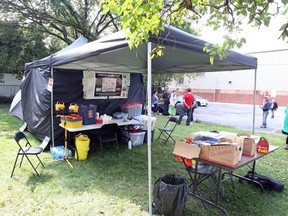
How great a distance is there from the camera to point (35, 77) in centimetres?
566

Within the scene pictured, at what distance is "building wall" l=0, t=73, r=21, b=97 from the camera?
52.1ft

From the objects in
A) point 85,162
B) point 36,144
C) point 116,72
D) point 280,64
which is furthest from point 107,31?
point 280,64

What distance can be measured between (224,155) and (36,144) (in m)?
4.57

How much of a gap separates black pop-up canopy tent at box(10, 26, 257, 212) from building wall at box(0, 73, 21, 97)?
11.4 m

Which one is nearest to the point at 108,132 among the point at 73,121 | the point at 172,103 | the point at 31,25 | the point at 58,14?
the point at 73,121

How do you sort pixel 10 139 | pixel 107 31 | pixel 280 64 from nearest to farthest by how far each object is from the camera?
pixel 10 139, pixel 107 31, pixel 280 64

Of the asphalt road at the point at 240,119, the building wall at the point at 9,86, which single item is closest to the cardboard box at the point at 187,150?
the asphalt road at the point at 240,119

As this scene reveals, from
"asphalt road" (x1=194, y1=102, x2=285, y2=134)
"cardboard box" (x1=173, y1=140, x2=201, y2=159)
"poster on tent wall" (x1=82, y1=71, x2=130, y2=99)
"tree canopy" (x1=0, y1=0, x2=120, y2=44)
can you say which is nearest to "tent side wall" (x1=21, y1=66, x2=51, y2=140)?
"poster on tent wall" (x1=82, y1=71, x2=130, y2=99)

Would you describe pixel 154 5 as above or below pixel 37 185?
above

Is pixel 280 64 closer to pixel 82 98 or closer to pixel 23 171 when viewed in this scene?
pixel 82 98

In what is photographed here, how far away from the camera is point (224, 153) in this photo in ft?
8.18

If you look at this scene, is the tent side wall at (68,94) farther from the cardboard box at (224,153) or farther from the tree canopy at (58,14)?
the tree canopy at (58,14)

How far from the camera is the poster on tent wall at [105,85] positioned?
547cm

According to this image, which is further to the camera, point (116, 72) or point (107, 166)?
point (116, 72)
